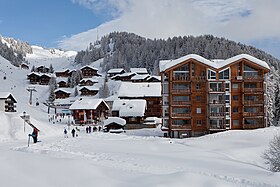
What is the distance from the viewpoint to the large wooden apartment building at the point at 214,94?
53.4 m

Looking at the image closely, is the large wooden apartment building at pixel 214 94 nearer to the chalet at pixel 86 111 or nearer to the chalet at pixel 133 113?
the chalet at pixel 133 113

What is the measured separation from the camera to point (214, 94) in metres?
53.3

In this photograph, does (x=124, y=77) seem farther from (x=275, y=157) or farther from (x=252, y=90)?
(x=275, y=157)

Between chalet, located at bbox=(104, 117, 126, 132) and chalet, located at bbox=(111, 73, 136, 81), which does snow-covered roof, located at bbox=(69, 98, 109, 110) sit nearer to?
chalet, located at bbox=(104, 117, 126, 132)

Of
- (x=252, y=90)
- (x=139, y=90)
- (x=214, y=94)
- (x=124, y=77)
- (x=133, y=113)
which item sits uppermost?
(x=124, y=77)

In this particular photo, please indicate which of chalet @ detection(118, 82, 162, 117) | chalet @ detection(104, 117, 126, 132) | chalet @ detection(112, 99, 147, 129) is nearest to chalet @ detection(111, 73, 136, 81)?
chalet @ detection(118, 82, 162, 117)

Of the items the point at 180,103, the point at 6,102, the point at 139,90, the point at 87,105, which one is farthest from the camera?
the point at 139,90

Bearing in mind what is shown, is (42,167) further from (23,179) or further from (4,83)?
(4,83)

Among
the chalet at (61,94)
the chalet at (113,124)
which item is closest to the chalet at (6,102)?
the chalet at (113,124)

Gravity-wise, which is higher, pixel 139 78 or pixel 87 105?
pixel 139 78

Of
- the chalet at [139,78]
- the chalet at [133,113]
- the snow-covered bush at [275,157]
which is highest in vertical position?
the chalet at [139,78]

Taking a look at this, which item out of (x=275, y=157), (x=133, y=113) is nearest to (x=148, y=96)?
(x=133, y=113)

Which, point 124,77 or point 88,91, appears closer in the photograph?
point 88,91

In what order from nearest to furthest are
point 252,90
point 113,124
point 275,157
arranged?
1. point 275,157
2. point 252,90
3. point 113,124
